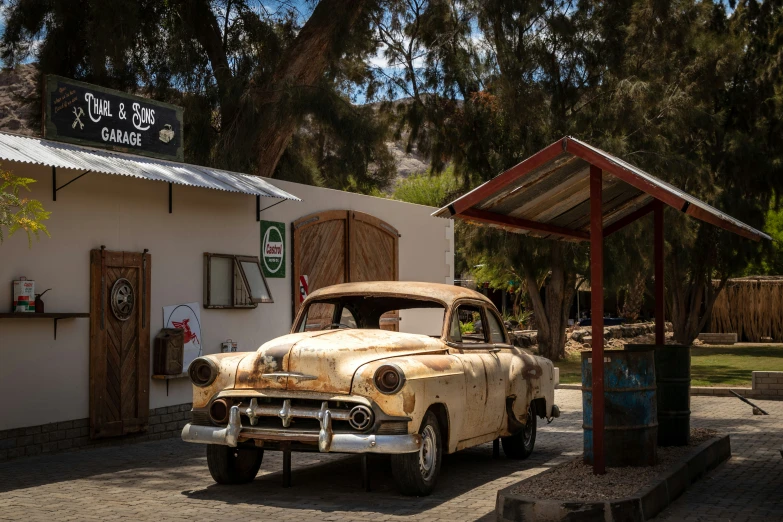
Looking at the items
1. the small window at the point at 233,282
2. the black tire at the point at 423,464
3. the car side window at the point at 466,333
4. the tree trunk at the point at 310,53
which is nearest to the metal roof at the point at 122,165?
the small window at the point at 233,282

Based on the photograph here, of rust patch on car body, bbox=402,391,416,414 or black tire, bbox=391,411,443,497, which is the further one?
black tire, bbox=391,411,443,497

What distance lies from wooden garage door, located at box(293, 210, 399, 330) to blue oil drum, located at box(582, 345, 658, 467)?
21.3 feet

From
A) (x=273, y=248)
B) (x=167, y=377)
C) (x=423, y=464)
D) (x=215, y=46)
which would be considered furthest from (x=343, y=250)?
(x=423, y=464)

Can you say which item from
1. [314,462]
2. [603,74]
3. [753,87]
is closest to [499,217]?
[314,462]

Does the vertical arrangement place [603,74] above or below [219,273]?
above

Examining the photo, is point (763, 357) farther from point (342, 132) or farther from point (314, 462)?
point (314, 462)

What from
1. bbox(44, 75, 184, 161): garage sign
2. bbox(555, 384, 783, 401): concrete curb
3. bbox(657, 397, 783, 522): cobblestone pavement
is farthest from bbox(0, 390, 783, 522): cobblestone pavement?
bbox(555, 384, 783, 401): concrete curb

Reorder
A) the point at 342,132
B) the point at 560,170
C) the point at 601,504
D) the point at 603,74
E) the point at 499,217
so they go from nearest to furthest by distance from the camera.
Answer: the point at 601,504, the point at 560,170, the point at 499,217, the point at 342,132, the point at 603,74

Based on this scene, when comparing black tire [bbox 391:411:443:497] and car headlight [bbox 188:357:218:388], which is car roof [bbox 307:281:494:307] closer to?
black tire [bbox 391:411:443:497]

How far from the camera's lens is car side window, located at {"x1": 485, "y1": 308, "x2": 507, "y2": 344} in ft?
32.5

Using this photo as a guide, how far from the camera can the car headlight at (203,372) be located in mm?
8117

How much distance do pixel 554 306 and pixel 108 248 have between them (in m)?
15.8

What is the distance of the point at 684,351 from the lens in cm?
975

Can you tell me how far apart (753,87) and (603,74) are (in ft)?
26.1
